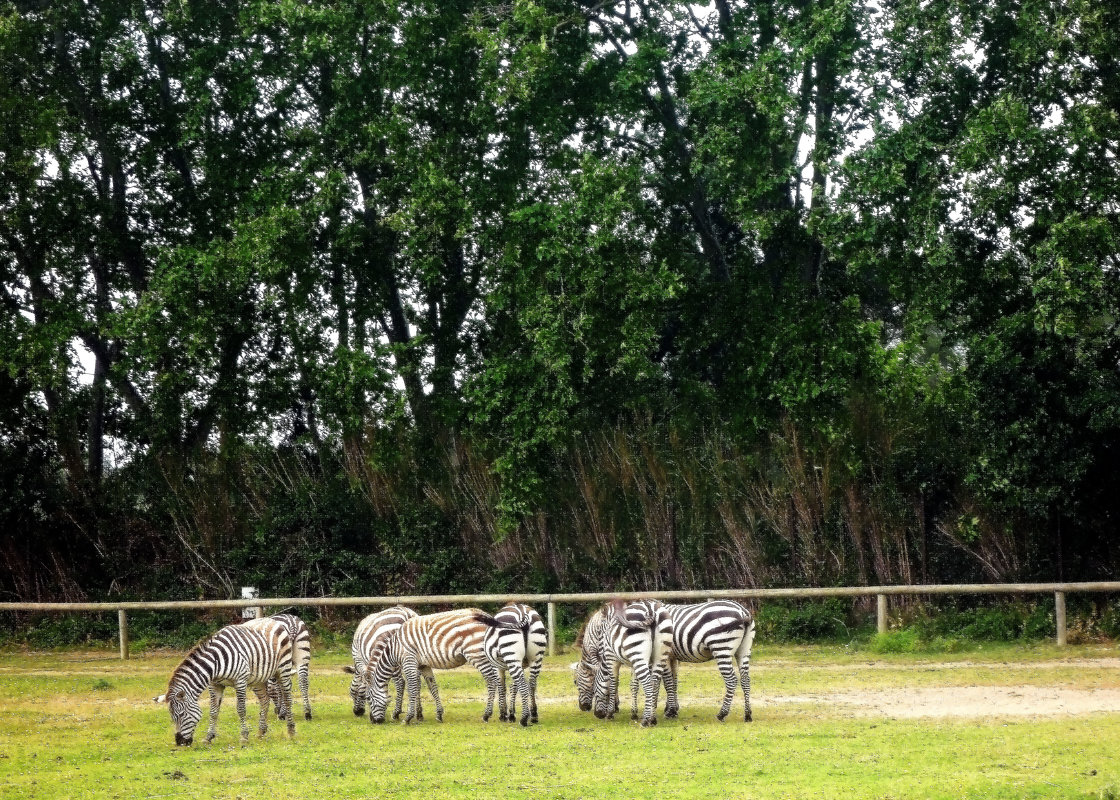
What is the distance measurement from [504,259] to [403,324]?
5118mm

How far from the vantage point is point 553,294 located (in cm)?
2622

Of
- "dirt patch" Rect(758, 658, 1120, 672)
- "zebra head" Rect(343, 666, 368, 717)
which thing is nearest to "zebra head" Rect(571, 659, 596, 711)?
"zebra head" Rect(343, 666, 368, 717)

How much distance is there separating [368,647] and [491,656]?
1915 mm

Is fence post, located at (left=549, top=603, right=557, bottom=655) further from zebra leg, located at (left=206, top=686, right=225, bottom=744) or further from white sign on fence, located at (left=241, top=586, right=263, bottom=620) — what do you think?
zebra leg, located at (left=206, top=686, right=225, bottom=744)

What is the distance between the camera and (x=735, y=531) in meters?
26.7

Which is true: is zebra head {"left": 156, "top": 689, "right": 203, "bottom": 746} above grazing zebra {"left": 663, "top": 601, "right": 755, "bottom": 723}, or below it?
below

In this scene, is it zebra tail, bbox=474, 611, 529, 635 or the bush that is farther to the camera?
the bush

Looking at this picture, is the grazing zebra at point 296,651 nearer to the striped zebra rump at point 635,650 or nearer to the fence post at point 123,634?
the striped zebra rump at point 635,650

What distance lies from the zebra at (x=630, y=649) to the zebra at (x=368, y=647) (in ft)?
7.60

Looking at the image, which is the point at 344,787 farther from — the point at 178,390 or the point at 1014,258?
the point at 178,390

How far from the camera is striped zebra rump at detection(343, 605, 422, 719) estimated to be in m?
17.5

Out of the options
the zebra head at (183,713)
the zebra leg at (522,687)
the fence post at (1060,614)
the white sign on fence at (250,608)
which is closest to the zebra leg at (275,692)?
the zebra head at (183,713)

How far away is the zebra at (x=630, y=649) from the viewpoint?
1627 centimetres

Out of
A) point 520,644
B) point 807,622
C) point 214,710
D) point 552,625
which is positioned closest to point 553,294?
point 552,625
